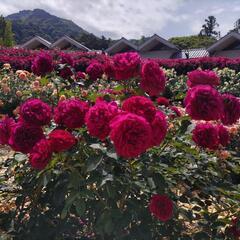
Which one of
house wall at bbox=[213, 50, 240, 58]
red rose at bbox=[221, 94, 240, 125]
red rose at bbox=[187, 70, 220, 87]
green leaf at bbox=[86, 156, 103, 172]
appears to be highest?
house wall at bbox=[213, 50, 240, 58]

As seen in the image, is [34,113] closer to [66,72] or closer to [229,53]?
[66,72]

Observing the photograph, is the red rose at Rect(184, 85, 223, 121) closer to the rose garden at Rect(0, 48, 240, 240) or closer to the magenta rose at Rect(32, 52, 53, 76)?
the rose garden at Rect(0, 48, 240, 240)

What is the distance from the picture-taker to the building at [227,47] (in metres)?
33.0

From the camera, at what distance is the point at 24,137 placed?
2057 mm

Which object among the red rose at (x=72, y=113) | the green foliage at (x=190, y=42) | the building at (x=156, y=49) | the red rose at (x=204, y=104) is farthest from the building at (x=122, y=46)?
the red rose at (x=204, y=104)

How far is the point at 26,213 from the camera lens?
2.67 meters

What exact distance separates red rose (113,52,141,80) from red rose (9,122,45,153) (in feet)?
1.64

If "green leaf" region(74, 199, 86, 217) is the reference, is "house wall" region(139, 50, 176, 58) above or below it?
above

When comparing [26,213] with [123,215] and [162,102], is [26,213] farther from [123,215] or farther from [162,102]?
[162,102]

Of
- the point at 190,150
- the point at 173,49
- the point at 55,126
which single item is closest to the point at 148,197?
the point at 190,150

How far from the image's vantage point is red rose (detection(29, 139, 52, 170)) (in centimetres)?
198

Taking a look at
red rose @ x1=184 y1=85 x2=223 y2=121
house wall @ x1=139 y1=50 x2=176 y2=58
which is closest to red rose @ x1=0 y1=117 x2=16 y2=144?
red rose @ x1=184 y1=85 x2=223 y2=121

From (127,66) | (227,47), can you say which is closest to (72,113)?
(127,66)

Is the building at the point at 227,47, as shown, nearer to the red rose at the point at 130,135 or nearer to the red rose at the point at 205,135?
the red rose at the point at 205,135
